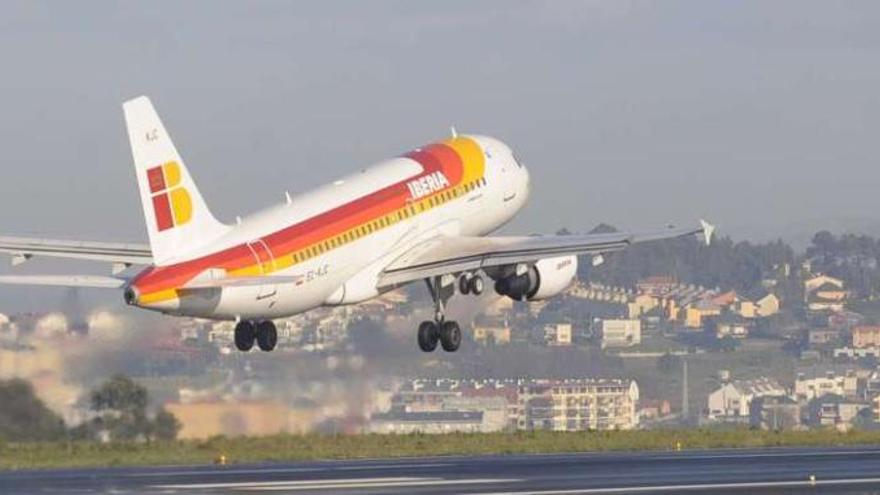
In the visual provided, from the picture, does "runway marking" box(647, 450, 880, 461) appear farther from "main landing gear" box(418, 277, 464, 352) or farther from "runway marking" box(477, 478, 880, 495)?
"main landing gear" box(418, 277, 464, 352)

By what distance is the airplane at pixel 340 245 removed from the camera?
254 feet

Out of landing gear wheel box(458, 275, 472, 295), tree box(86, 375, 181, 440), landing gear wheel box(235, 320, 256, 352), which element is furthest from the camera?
landing gear wheel box(458, 275, 472, 295)

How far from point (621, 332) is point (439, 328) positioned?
137 feet

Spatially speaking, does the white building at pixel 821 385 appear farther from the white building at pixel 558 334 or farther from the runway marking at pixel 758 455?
the runway marking at pixel 758 455

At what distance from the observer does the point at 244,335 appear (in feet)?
283

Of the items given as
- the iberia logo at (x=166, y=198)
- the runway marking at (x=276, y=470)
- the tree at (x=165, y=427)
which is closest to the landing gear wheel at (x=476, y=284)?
the tree at (x=165, y=427)

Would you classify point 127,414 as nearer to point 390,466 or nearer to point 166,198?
point 166,198

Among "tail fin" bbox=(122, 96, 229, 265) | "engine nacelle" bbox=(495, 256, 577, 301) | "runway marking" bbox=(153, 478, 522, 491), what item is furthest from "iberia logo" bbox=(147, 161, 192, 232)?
"engine nacelle" bbox=(495, 256, 577, 301)

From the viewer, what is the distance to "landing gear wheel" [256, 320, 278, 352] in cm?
8638

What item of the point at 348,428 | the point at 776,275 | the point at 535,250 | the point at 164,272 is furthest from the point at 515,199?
the point at 776,275

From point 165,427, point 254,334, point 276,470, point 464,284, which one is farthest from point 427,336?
point 276,470

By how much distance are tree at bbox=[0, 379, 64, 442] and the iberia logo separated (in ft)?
25.5

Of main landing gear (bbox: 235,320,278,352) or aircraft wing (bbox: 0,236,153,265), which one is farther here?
aircraft wing (bbox: 0,236,153,265)

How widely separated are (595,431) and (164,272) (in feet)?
66.9
